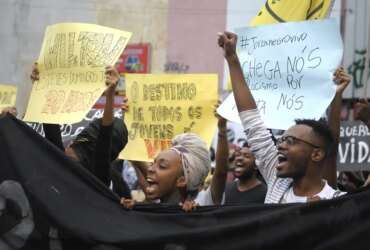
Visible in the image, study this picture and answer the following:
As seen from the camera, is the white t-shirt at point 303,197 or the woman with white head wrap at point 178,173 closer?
the white t-shirt at point 303,197

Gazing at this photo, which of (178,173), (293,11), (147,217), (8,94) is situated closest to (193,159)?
(178,173)

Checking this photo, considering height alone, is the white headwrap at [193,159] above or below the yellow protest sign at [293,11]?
below

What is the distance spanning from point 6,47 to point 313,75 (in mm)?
16369

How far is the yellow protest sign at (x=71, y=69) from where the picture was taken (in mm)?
4188

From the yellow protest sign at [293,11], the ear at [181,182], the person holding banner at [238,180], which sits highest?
the yellow protest sign at [293,11]

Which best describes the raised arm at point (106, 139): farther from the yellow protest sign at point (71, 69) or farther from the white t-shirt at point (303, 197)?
the white t-shirt at point (303, 197)

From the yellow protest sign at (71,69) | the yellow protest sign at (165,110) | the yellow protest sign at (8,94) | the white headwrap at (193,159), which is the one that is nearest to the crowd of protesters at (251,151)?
the white headwrap at (193,159)

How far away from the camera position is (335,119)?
13.3ft

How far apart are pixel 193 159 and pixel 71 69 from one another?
937mm

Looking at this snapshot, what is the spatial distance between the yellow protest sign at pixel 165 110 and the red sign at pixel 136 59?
12.9 m

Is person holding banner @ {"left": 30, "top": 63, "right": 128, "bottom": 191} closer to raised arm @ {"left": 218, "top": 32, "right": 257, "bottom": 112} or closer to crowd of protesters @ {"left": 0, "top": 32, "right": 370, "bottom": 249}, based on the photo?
crowd of protesters @ {"left": 0, "top": 32, "right": 370, "bottom": 249}

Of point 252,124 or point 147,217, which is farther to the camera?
point 252,124

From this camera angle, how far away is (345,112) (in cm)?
1667

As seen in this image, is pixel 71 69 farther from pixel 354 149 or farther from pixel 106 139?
pixel 354 149
